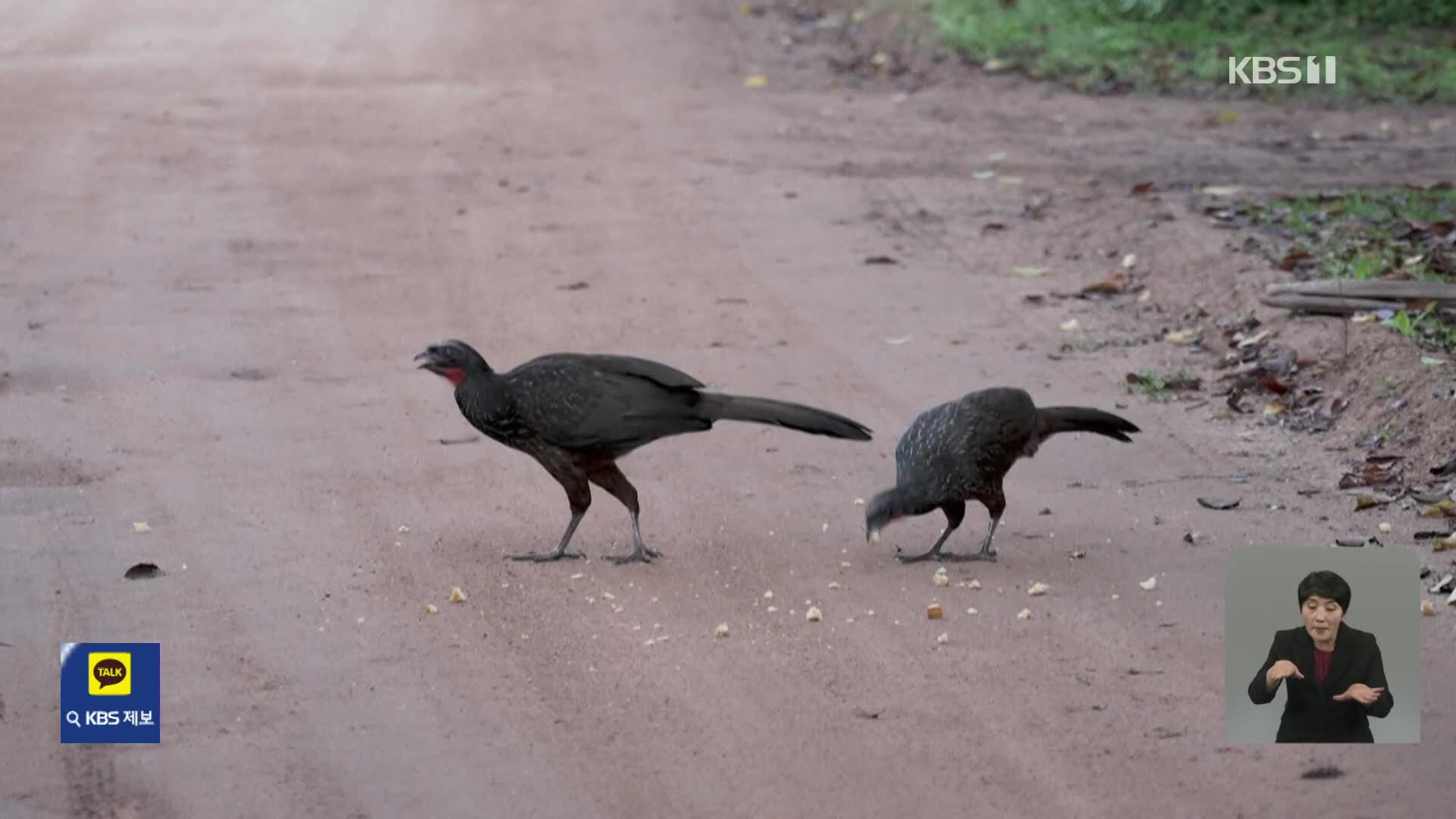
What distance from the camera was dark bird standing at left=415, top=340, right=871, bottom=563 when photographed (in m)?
6.95

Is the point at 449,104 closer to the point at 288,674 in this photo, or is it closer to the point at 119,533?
the point at 119,533

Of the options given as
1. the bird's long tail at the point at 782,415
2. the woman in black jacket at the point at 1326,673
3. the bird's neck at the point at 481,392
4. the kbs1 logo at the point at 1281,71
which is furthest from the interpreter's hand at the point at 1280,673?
the kbs1 logo at the point at 1281,71

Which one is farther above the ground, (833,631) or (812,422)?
(812,422)

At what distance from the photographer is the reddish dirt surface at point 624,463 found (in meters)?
5.31

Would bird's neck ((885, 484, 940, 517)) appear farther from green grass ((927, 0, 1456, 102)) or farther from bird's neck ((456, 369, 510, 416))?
green grass ((927, 0, 1456, 102))

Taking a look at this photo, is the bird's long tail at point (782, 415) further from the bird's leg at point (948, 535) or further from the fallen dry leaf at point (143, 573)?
the fallen dry leaf at point (143, 573)

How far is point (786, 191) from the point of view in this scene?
1330cm

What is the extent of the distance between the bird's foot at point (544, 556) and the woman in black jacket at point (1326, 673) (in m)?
2.72

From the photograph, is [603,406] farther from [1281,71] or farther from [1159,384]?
[1281,71]

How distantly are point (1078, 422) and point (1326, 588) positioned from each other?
219 centimetres

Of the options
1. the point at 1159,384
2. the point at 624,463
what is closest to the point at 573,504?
the point at 624,463

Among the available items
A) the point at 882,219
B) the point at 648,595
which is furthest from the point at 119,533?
the point at 882,219

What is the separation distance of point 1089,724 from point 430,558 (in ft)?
8.56

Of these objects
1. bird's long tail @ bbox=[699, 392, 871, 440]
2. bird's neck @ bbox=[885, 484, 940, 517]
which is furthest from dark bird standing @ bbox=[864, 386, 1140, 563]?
bird's long tail @ bbox=[699, 392, 871, 440]
